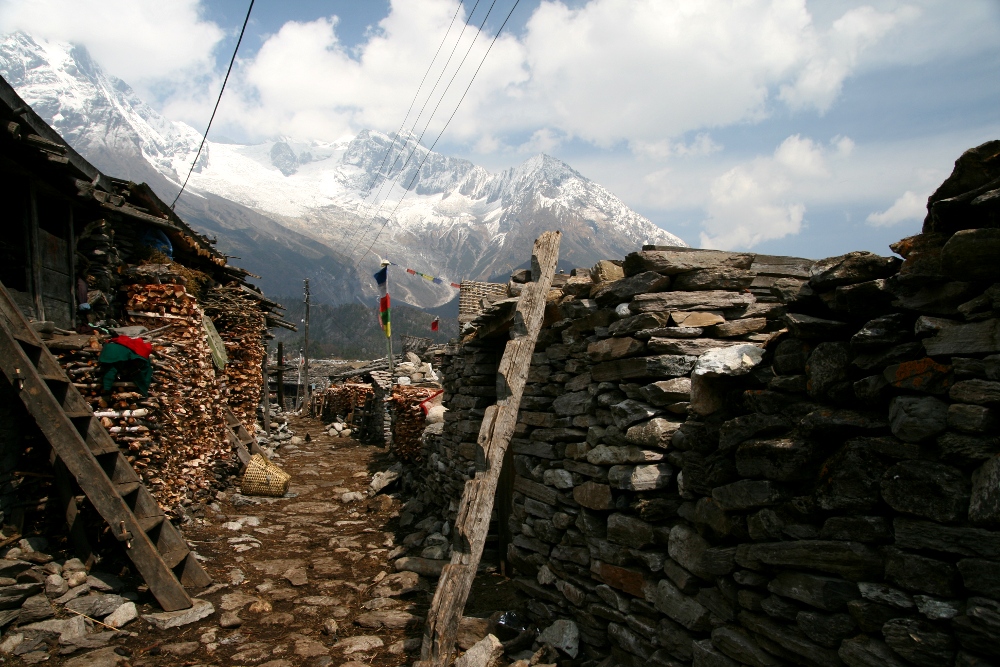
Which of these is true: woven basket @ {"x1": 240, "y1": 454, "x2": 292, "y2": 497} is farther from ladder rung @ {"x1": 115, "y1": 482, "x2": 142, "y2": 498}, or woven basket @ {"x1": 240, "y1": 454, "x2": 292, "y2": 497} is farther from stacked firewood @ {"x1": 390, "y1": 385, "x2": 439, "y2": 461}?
ladder rung @ {"x1": 115, "y1": 482, "x2": 142, "y2": 498}

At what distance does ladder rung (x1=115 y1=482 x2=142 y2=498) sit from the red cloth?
1871 mm

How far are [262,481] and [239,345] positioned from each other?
388 cm

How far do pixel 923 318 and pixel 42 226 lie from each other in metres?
9.93

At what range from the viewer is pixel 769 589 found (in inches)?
109

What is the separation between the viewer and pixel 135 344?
283 inches

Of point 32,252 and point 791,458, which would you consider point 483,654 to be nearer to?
point 791,458

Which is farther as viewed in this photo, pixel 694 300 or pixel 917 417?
pixel 694 300

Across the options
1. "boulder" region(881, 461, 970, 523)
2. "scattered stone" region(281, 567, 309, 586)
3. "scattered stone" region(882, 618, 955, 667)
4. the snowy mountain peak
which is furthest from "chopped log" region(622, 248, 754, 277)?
the snowy mountain peak

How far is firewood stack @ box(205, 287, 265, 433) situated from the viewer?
1295 cm

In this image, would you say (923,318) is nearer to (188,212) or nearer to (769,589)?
(769,589)

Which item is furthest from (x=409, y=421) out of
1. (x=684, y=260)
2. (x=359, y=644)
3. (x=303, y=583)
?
(x=684, y=260)

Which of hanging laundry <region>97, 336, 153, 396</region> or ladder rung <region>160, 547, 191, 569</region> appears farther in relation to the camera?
hanging laundry <region>97, 336, 153, 396</region>

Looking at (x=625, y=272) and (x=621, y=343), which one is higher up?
(x=625, y=272)

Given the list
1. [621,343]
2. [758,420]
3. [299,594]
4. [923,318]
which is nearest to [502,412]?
[621,343]
